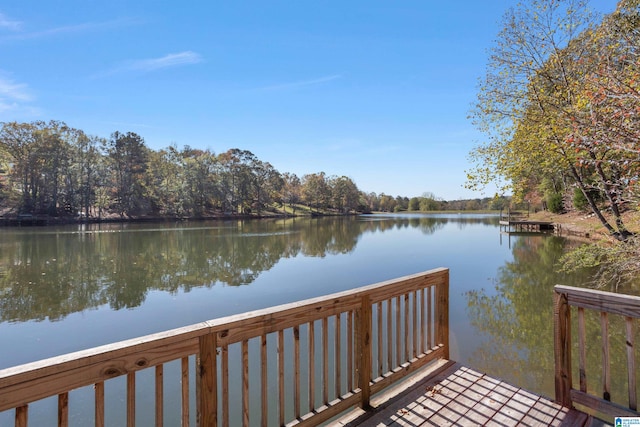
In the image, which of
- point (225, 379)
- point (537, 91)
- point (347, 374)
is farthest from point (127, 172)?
point (225, 379)

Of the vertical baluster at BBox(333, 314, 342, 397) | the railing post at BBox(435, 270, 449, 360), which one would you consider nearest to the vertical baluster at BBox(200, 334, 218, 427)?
the vertical baluster at BBox(333, 314, 342, 397)

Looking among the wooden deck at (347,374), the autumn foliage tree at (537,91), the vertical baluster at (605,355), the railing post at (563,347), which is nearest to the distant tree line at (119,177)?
the wooden deck at (347,374)

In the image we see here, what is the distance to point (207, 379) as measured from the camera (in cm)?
164

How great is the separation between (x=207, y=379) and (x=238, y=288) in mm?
9025

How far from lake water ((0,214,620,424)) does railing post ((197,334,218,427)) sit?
4.69m

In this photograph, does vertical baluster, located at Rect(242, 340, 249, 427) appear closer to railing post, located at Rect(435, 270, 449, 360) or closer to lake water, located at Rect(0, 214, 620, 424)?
railing post, located at Rect(435, 270, 449, 360)

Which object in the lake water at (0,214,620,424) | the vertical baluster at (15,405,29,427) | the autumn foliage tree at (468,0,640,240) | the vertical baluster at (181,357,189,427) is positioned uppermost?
the autumn foliage tree at (468,0,640,240)

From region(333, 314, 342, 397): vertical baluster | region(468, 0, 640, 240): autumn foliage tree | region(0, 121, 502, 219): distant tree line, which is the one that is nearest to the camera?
region(333, 314, 342, 397): vertical baluster

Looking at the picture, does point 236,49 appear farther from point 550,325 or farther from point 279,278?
point 550,325

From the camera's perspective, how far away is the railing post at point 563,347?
248 cm

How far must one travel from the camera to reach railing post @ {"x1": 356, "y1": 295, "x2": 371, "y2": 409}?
2422 millimetres

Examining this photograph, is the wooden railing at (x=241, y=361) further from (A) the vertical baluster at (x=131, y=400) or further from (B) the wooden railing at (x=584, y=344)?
(B) the wooden railing at (x=584, y=344)

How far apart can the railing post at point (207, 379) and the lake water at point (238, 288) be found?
4.69 metres

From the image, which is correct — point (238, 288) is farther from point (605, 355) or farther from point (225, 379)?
point (605, 355)
